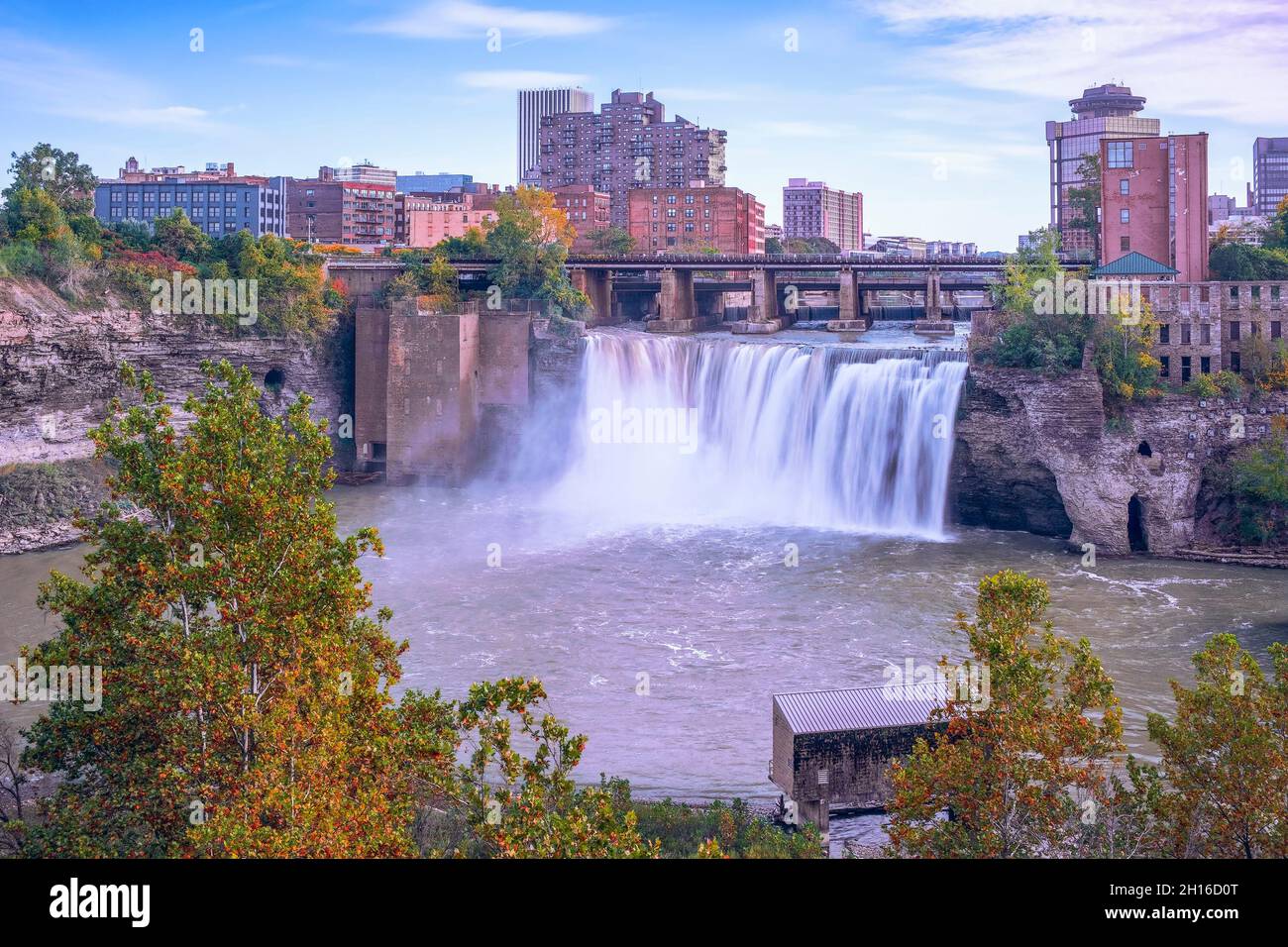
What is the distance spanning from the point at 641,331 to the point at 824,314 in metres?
12.5

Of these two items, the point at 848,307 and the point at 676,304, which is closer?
the point at 848,307

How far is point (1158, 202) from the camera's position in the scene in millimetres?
48281

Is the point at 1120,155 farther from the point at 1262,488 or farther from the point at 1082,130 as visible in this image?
the point at 1082,130

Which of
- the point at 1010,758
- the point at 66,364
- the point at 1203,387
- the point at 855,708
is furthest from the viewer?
the point at 66,364

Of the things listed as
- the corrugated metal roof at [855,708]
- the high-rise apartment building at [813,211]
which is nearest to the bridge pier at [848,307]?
the corrugated metal roof at [855,708]

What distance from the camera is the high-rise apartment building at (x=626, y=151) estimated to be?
12050 cm

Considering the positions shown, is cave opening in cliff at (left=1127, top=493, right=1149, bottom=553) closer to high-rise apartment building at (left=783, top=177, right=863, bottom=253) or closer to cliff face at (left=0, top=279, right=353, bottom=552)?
cliff face at (left=0, top=279, right=353, bottom=552)

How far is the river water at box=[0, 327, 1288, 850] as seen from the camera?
25.1 meters

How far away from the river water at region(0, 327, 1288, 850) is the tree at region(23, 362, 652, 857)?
8160mm

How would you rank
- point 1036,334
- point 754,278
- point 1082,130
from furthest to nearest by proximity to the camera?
point 1082,130 < point 754,278 < point 1036,334

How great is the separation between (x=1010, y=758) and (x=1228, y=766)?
225 centimetres

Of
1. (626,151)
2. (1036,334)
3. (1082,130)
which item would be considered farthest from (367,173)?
(1036,334)

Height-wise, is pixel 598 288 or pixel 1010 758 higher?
pixel 598 288

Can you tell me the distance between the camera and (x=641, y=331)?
5897 cm
